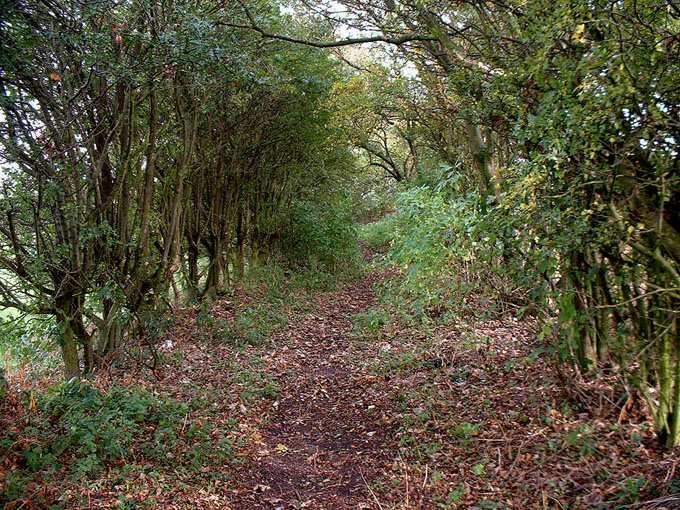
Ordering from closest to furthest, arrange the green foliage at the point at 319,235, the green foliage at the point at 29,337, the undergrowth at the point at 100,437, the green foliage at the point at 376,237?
the undergrowth at the point at 100,437
the green foliage at the point at 29,337
the green foliage at the point at 319,235
the green foliage at the point at 376,237

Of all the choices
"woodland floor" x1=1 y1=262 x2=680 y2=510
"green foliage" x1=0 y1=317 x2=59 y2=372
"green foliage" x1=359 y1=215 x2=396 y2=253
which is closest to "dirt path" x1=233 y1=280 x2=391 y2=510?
"woodland floor" x1=1 y1=262 x2=680 y2=510

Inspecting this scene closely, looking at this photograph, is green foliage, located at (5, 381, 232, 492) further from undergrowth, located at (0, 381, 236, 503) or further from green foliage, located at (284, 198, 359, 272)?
green foliage, located at (284, 198, 359, 272)

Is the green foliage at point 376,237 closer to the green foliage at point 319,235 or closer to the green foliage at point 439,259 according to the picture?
the green foliage at point 319,235

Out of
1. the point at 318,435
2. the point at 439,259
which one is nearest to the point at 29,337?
the point at 318,435

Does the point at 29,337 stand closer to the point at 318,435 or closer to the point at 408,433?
the point at 318,435

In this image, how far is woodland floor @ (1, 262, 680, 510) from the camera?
3859 millimetres

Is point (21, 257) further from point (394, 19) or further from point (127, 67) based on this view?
point (394, 19)

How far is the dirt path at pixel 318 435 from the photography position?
14.9 feet

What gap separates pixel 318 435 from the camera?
5797 mm

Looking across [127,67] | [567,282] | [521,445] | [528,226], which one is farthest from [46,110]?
[521,445]

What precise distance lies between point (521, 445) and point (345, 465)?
1771 millimetres

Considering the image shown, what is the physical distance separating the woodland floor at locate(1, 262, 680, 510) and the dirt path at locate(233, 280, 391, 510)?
0.06 ft

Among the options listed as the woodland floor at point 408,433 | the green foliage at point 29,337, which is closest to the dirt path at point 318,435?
the woodland floor at point 408,433

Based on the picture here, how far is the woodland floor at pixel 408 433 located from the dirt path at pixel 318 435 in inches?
0.7
